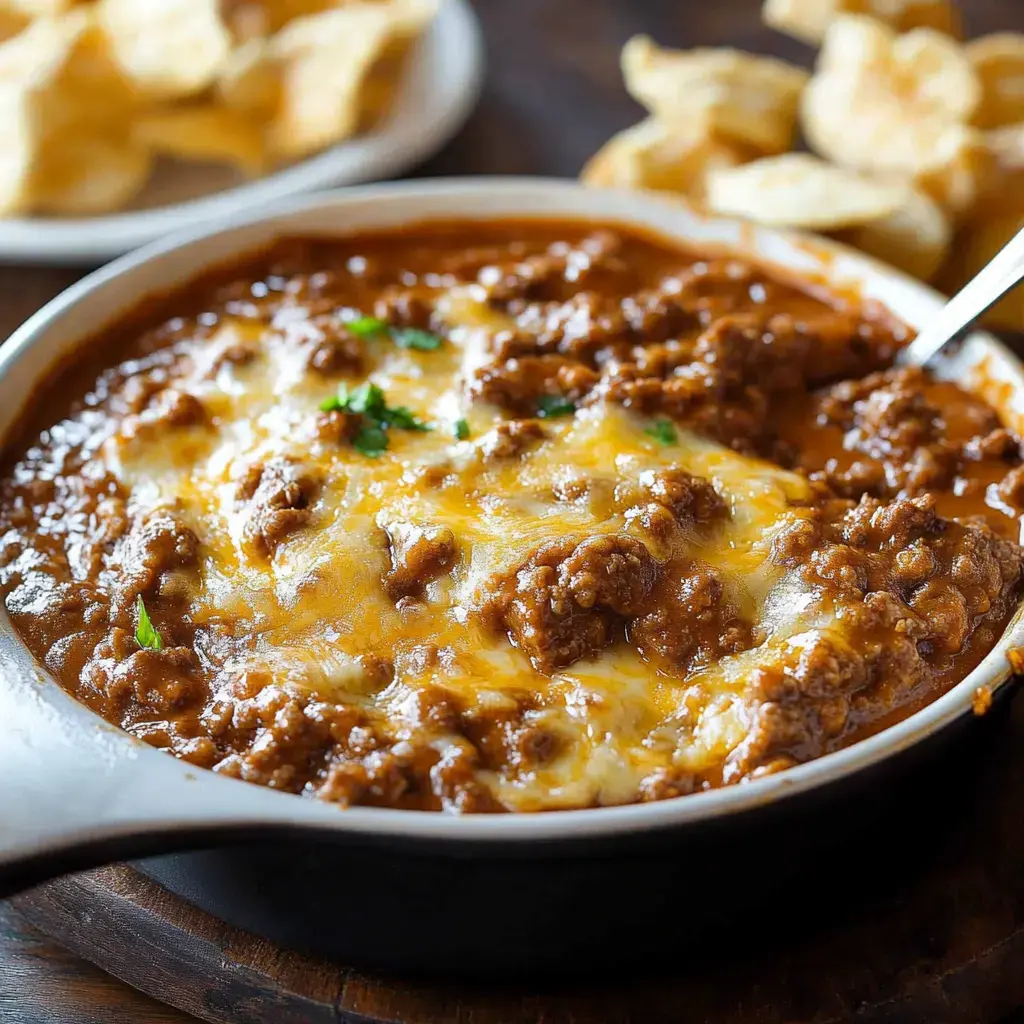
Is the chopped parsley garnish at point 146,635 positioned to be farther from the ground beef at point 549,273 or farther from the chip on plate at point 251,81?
the chip on plate at point 251,81

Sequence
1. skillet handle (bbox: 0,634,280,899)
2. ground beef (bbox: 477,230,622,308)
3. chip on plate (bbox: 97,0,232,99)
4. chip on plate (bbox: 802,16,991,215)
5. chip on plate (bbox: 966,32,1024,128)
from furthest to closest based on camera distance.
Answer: chip on plate (bbox: 97,0,232,99) → chip on plate (bbox: 966,32,1024,128) → chip on plate (bbox: 802,16,991,215) → ground beef (bbox: 477,230,622,308) → skillet handle (bbox: 0,634,280,899)

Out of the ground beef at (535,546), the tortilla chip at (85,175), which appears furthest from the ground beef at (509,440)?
the tortilla chip at (85,175)

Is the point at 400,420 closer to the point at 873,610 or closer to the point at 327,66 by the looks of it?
the point at 873,610

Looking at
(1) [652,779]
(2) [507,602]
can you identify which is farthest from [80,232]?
(1) [652,779]

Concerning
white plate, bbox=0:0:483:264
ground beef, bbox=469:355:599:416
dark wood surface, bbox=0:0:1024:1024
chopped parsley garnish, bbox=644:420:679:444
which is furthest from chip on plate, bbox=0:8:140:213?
dark wood surface, bbox=0:0:1024:1024

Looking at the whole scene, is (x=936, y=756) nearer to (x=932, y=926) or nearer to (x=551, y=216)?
(x=932, y=926)

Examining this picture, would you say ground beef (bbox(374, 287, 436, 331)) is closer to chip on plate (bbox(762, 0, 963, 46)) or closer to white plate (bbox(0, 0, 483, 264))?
white plate (bbox(0, 0, 483, 264))
